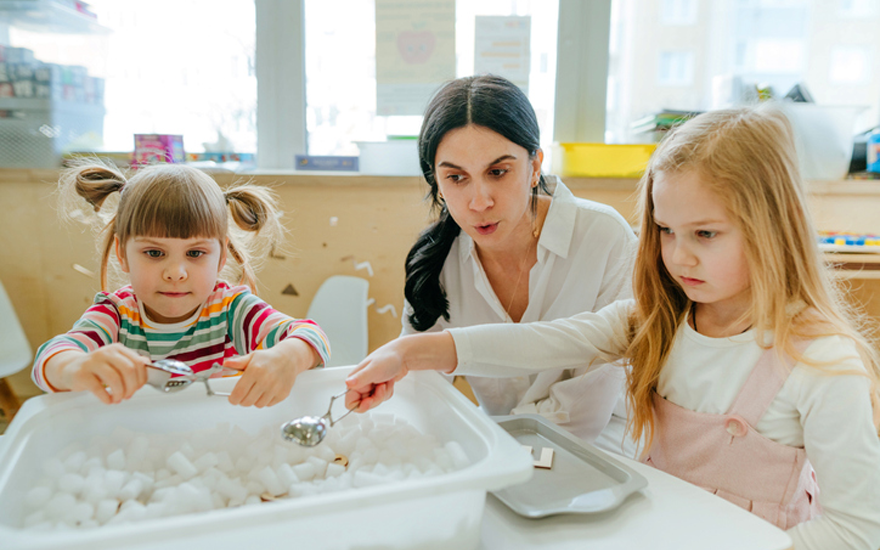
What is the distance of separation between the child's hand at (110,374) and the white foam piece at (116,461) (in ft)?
0.26

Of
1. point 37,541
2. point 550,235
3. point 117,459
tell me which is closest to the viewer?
point 37,541

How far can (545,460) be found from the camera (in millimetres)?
777

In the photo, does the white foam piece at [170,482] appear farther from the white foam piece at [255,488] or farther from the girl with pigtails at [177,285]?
the girl with pigtails at [177,285]

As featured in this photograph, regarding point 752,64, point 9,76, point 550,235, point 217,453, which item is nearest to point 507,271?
point 550,235

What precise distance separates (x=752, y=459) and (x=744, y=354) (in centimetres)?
15

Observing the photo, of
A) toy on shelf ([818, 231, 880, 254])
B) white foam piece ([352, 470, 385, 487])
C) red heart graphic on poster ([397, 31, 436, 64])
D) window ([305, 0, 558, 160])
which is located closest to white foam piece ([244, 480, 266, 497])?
white foam piece ([352, 470, 385, 487])

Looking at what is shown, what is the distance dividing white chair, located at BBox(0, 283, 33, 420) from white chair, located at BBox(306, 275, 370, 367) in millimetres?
1021

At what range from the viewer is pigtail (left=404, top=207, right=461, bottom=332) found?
141 cm

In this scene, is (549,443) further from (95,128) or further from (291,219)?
(95,128)

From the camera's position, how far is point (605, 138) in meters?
2.47

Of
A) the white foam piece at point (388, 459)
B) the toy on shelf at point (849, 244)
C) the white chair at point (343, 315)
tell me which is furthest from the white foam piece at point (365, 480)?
the toy on shelf at point (849, 244)

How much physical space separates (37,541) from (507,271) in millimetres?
1147

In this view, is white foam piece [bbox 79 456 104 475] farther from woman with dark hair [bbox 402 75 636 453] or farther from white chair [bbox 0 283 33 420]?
white chair [bbox 0 283 33 420]

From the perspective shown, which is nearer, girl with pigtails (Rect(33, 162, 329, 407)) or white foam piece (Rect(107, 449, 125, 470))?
white foam piece (Rect(107, 449, 125, 470))
